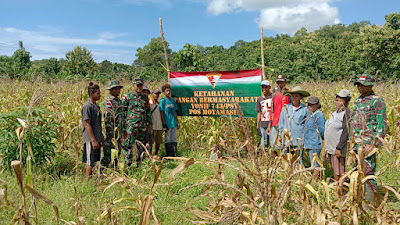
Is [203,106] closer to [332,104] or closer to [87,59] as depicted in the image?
[332,104]

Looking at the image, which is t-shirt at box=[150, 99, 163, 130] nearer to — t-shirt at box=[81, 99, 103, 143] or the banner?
the banner

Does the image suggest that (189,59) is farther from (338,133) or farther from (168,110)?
(338,133)

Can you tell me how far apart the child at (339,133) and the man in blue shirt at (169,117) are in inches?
109

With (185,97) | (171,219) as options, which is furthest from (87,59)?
(171,219)

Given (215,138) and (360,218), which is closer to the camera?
(360,218)

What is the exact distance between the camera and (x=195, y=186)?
1.84 metres

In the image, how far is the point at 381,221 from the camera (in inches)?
87.0

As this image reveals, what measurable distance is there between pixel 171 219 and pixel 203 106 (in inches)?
109

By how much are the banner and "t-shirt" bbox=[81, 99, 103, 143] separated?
188 cm

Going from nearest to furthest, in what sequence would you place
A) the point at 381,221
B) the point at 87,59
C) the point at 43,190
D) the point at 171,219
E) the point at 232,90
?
the point at 381,221, the point at 171,219, the point at 43,190, the point at 232,90, the point at 87,59

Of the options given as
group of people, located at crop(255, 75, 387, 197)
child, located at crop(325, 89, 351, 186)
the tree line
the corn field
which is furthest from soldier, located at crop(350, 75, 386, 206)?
the tree line

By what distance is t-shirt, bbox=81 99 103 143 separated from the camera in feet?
Result: 12.3

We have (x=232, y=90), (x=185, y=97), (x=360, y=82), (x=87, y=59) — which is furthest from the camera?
(x=87, y=59)

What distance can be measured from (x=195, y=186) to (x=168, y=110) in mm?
3489
